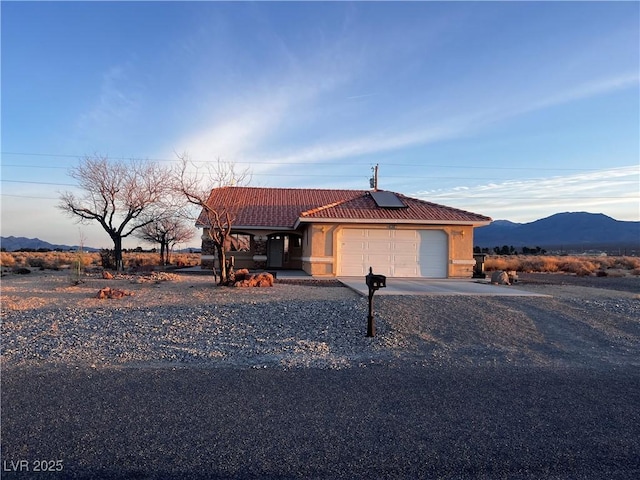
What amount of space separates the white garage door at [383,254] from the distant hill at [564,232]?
14306cm

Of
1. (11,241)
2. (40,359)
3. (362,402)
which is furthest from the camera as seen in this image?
(11,241)

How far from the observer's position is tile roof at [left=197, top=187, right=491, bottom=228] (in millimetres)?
21672

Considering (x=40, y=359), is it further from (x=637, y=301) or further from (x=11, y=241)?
(x=11, y=241)

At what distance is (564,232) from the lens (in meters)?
178

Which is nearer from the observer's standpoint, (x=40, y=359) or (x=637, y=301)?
(x=40, y=359)

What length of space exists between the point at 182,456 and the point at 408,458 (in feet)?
6.42

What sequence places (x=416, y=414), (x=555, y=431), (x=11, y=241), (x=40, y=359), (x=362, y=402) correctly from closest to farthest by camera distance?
(x=555, y=431) < (x=416, y=414) < (x=362, y=402) < (x=40, y=359) < (x=11, y=241)

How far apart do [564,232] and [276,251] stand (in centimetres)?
17602

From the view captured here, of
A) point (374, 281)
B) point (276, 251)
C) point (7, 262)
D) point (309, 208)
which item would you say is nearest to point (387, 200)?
point (309, 208)

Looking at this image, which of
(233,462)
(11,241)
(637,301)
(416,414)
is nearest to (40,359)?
(233,462)

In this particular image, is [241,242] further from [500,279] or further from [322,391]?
[322,391]

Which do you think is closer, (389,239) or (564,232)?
(389,239)

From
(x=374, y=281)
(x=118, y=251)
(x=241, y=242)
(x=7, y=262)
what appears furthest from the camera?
(x=7, y=262)

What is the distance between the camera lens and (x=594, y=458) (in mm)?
4230
